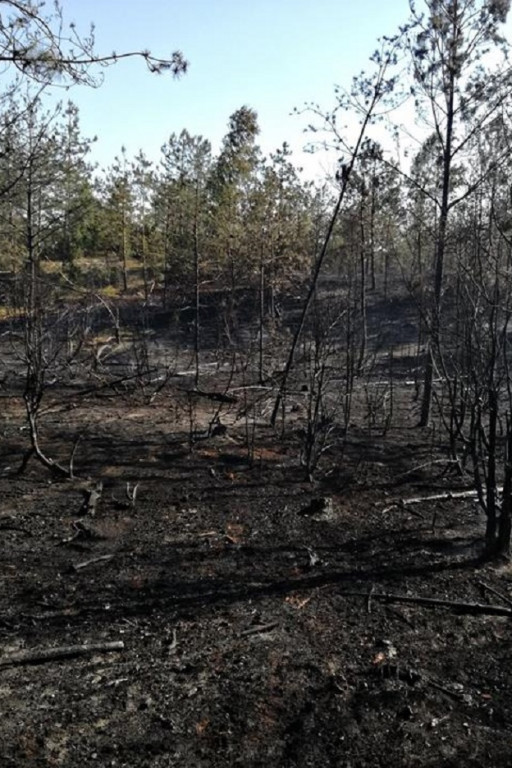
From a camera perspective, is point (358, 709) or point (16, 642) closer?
point (358, 709)

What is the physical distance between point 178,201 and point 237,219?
380cm

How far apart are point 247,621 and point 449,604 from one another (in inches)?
68.2

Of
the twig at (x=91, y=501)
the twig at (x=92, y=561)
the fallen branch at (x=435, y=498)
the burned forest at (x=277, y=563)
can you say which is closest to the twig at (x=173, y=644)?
the burned forest at (x=277, y=563)

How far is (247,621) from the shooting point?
516 centimetres

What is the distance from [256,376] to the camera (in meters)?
20.1

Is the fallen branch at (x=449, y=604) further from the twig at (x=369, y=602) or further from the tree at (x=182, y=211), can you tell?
the tree at (x=182, y=211)

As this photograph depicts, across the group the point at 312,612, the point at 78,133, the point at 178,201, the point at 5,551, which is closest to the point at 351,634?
the point at 312,612

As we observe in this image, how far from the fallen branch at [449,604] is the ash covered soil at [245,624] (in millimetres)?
50

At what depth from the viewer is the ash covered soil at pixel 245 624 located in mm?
3756

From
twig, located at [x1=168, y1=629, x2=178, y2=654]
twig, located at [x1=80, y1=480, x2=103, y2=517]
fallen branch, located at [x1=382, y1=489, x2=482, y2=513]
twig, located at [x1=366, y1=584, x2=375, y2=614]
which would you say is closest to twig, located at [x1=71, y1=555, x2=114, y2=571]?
twig, located at [x1=80, y1=480, x2=103, y2=517]

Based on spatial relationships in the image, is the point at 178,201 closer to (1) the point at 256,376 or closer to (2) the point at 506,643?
(1) the point at 256,376

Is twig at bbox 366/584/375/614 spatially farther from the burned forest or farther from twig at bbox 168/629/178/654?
twig at bbox 168/629/178/654

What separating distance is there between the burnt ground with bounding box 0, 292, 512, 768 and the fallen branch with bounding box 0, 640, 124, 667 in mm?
17

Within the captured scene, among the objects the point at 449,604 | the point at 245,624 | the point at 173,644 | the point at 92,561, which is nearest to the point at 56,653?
the point at 173,644
